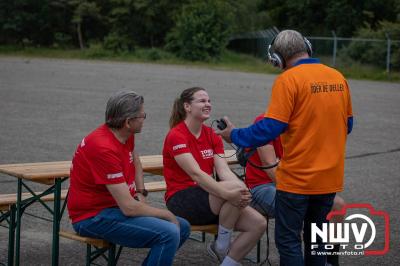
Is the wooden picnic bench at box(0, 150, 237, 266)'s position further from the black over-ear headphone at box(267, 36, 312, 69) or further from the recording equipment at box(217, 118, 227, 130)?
the black over-ear headphone at box(267, 36, 312, 69)

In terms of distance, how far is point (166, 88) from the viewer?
25.5 meters

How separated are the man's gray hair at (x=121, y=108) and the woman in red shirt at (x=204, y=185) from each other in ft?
2.01

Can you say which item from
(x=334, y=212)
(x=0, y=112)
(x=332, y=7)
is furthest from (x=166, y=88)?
(x=332, y=7)

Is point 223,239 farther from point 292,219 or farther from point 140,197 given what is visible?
point 292,219

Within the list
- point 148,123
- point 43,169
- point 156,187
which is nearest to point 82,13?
point 148,123

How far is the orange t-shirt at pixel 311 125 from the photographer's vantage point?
491 centimetres

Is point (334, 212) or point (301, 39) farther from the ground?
point (301, 39)

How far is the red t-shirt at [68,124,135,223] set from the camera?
5.27m

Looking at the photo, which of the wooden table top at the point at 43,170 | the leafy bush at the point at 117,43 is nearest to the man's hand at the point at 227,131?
the wooden table top at the point at 43,170

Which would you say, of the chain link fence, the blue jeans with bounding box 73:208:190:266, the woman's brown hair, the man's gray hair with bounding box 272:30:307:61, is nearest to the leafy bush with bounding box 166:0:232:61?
the chain link fence

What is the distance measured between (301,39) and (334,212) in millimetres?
1650

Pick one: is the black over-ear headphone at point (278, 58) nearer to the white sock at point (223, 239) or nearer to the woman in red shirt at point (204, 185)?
the woman in red shirt at point (204, 185)

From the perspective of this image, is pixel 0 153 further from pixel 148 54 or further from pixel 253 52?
pixel 253 52

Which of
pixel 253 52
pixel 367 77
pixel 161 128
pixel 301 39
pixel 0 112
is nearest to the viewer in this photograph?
pixel 301 39
